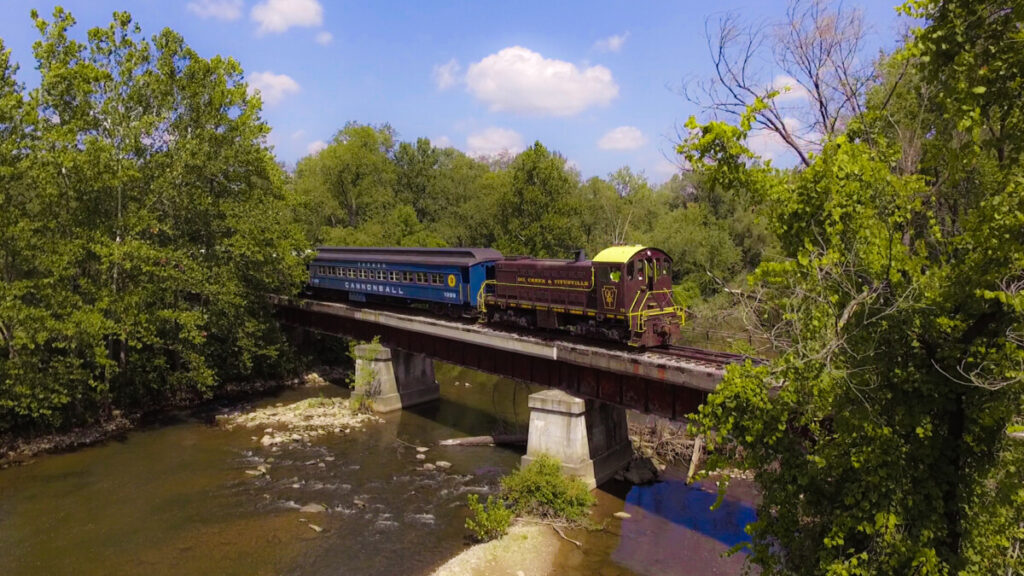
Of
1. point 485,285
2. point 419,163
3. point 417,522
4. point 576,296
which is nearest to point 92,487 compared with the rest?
point 417,522

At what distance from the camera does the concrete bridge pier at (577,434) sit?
2039 centimetres

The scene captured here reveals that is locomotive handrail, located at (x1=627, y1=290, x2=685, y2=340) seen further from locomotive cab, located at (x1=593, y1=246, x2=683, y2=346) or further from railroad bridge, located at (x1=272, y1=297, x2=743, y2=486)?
railroad bridge, located at (x1=272, y1=297, x2=743, y2=486)

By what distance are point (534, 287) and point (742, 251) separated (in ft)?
102

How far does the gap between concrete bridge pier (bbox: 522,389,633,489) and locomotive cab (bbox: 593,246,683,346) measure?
10.2ft

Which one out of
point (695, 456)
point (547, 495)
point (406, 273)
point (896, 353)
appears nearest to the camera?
point (896, 353)

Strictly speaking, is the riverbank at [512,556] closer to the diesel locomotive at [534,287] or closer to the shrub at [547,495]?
the shrub at [547,495]

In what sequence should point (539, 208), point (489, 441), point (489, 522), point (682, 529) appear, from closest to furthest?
point (489, 522), point (682, 529), point (489, 441), point (539, 208)

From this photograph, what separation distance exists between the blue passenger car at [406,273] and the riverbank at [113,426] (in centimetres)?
652

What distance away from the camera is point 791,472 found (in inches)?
324

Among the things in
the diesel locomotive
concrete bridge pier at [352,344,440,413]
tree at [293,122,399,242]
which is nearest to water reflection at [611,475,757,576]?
the diesel locomotive

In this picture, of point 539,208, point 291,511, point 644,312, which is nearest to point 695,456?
point 644,312

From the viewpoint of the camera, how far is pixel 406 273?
99.1ft

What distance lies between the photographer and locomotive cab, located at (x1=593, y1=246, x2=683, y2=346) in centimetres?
2000

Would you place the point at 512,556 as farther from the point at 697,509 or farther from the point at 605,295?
the point at 605,295
